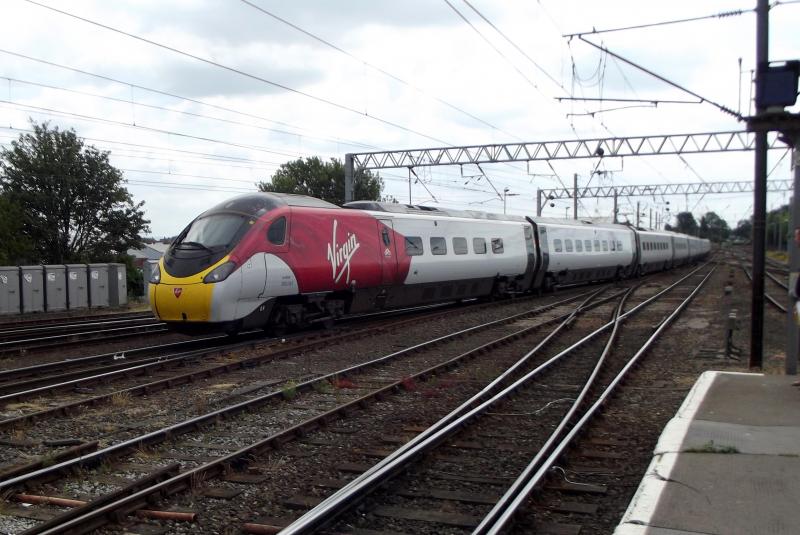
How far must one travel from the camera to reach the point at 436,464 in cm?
627

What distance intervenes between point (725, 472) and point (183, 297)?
9441 millimetres

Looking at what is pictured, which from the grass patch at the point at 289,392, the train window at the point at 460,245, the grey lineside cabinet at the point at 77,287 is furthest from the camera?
the grey lineside cabinet at the point at 77,287

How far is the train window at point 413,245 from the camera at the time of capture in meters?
17.5

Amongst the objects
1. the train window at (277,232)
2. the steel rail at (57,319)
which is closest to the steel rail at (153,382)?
the train window at (277,232)

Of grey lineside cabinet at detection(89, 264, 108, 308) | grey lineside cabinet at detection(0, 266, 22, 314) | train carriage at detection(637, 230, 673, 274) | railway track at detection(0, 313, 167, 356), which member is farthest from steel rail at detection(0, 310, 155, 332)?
train carriage at detection(637, 230, 673, 274)

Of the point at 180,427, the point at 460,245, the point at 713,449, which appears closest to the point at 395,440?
the point at 180,427

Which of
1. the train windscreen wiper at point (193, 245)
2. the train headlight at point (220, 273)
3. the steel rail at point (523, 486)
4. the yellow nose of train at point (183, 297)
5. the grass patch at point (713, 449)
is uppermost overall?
the train windscreen wiper at point (193, 245)

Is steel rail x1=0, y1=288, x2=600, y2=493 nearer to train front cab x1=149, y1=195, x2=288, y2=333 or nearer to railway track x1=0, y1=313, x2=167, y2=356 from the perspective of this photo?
train front cab x1=149, y1=195, x2=288, y2=333

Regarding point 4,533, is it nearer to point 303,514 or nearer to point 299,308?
point 303,514

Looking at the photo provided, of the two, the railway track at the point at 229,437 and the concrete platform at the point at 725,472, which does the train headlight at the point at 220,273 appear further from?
the concrete platform at the point at 725,472

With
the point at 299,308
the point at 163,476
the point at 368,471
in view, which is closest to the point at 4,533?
the point at 163,476

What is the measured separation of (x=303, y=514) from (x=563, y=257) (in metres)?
23.9

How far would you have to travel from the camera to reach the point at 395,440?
687 centimetres

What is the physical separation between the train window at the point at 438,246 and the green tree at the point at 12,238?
2036 centimetres
